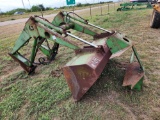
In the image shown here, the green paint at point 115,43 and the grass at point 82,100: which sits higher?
the green paint at point 115,43

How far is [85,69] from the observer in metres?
2.25

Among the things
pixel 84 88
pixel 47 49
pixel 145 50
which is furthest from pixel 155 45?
pixel 84 88

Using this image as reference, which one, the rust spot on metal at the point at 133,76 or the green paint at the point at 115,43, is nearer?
the green paint at the point at 115,43

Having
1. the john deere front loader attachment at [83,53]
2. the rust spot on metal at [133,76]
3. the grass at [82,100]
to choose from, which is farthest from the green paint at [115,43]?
the grass at [82,100]

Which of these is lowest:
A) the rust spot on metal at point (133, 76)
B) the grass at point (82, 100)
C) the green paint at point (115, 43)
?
the grass at point (82, 100)

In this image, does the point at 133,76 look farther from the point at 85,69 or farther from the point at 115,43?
the point at 85,69

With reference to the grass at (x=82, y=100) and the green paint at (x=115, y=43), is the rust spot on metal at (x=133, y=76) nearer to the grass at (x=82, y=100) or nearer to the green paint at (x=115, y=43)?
the grass at (x=82, y=100)

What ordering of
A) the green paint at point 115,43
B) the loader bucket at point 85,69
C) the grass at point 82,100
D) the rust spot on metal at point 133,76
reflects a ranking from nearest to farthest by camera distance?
the loader bucket at point 85,69
the grass at point 82,100
the green paint at point 115,43
the rust spot on metal at point 133,76

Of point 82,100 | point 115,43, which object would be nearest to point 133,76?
point 115,43

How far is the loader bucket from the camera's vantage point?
2254 mm

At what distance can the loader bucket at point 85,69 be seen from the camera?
2.25 meters

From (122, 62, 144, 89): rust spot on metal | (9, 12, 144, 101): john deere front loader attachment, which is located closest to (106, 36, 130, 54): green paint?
(9, 12, 144, 101): john deere front loader attachment

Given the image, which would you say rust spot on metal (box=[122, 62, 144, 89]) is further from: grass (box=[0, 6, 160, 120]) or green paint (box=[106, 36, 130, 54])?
green paint (box=[106, 36, 130, 54])

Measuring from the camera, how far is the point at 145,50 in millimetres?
4574
